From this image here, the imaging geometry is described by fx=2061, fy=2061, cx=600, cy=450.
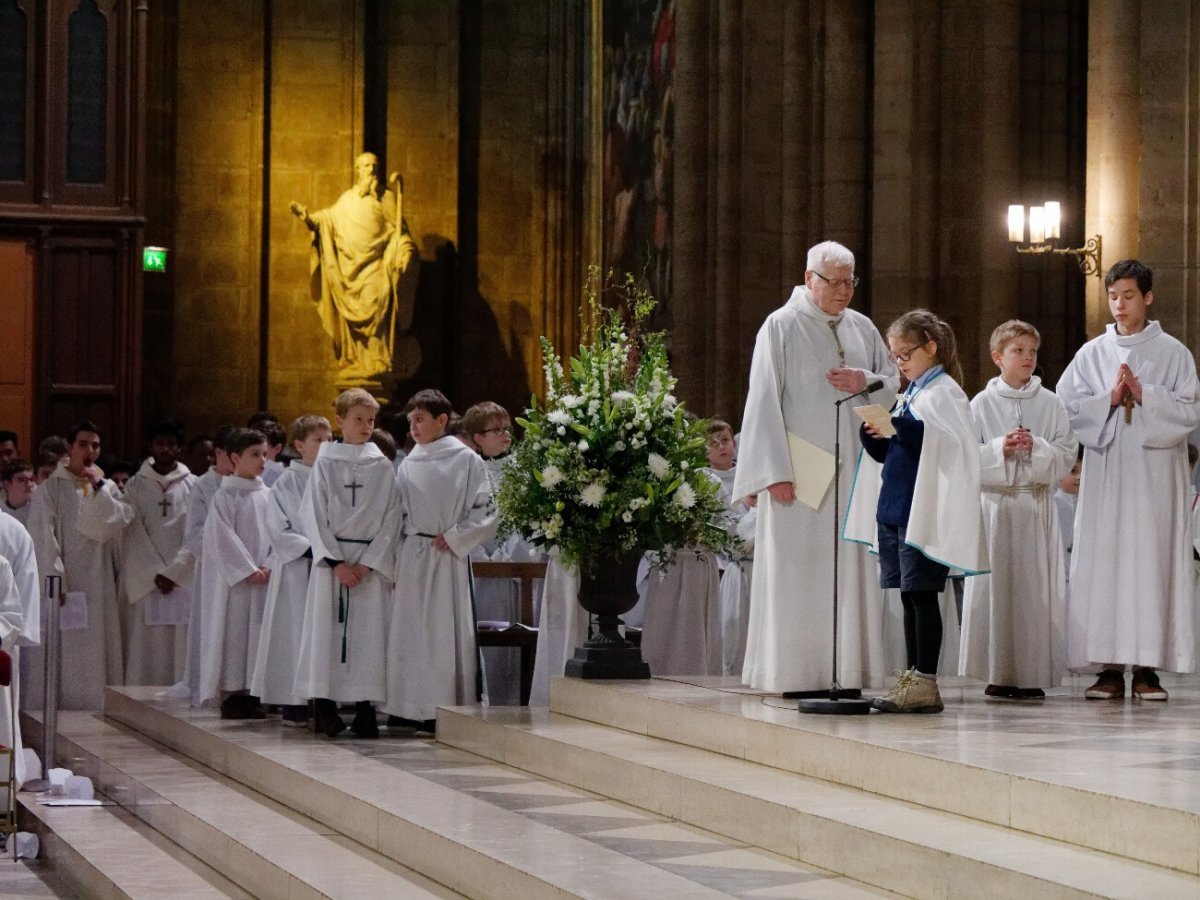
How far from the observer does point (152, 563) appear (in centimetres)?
1418

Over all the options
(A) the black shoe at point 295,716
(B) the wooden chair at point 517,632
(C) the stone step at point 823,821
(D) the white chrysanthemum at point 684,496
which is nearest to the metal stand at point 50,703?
(A) the black shoe at point 295,716

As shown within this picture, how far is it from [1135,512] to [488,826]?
3350 mm

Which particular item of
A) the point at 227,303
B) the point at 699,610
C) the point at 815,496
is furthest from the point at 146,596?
the point at 227,303

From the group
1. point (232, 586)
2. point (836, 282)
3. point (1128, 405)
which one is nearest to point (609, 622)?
point (836, 282)

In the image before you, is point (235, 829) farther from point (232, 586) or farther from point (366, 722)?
point (232, 586)

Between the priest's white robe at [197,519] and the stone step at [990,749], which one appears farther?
the priest's white robe at [197,519]

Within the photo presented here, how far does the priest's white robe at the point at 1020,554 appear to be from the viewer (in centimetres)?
888

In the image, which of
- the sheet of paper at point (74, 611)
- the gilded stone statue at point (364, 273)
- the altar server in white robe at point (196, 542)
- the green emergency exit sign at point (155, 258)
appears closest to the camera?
the sheet of paper at point (74, 611)

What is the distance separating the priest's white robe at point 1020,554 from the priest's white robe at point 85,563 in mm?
6817

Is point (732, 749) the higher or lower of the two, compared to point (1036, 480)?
lower

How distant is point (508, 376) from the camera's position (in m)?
23.2

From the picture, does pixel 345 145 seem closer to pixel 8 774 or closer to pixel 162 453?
pixel 162 453

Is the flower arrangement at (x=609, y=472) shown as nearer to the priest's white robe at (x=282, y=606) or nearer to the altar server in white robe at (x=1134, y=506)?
the priest's white robe at (x=282, y=606)

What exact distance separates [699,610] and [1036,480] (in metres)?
3.10
